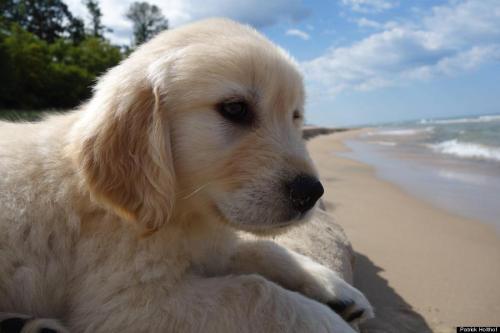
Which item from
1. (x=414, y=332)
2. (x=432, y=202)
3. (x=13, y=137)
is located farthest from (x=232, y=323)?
(x=432, y=202)

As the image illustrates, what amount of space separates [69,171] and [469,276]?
3.77 m

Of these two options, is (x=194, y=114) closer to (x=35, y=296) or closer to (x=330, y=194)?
(x=35, y=296)

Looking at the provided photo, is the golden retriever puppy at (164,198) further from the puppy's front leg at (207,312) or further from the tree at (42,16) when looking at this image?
the tree at (42,16)

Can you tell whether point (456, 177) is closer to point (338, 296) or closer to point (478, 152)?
point (478, 152)

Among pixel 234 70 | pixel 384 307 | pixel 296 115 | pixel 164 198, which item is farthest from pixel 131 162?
pixel 384 307

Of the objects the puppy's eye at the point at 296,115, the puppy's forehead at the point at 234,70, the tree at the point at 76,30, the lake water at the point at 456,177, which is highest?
the tree at the point at 76,30

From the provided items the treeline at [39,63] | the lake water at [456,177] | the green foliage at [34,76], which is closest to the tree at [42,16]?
the treeline at [39,63]

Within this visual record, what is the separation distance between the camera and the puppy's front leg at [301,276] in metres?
2.63

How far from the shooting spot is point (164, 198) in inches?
87.7

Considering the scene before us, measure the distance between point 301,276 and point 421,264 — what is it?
8.33 ft

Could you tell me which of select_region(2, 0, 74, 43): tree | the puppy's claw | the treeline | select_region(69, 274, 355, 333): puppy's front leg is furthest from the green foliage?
the puppy's claw

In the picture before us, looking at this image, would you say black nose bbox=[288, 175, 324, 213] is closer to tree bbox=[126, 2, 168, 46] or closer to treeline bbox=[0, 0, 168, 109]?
treeline bbox=[0, 0, 168, 109]

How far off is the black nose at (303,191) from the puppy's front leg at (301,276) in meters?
0.61

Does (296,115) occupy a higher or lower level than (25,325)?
higher
